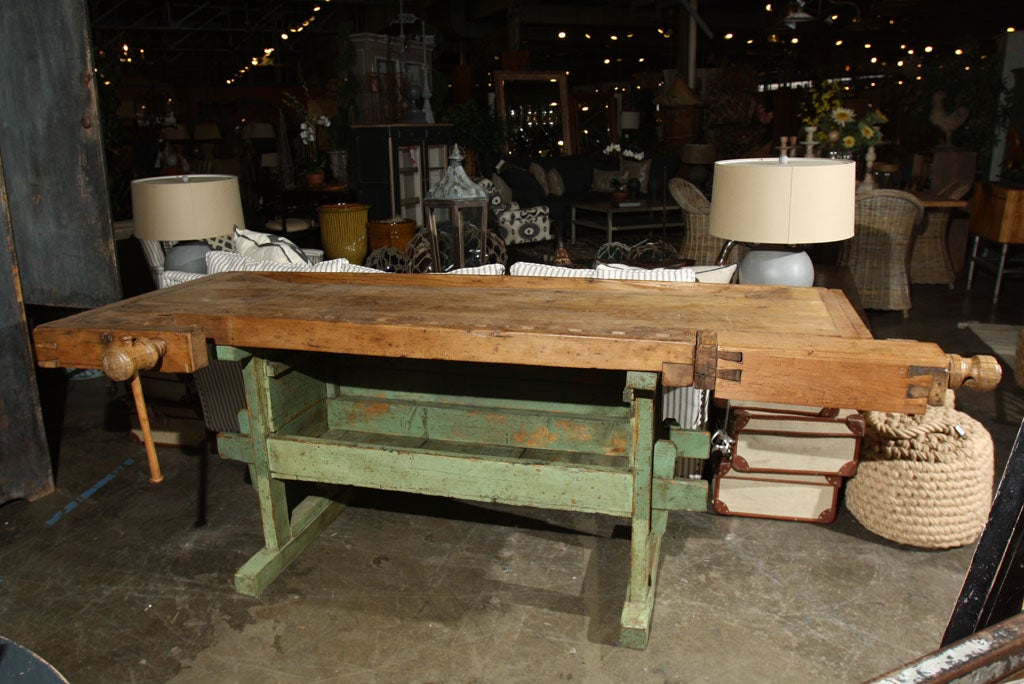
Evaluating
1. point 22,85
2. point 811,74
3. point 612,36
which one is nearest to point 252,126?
point 612,36

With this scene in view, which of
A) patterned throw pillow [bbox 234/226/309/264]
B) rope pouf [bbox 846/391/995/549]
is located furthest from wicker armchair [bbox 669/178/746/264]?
rope pouf [bbox 846/391/995/549]

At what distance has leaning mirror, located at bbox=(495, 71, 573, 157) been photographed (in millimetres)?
10547

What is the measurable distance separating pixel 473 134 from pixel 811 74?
7600mm

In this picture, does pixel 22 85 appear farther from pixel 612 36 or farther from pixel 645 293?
pixel 612 36

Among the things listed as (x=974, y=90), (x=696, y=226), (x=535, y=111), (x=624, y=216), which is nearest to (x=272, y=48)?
(x=535, y=111)

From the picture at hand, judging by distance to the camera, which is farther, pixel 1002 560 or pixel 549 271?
pixel 549 271

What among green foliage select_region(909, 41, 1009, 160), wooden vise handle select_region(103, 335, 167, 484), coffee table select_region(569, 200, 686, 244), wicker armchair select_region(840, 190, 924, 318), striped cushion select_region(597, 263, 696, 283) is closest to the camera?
wooden vise handle select_region(103, 335, 167, 484)

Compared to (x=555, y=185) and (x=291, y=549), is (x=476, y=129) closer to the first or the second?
(x=555, y=185)

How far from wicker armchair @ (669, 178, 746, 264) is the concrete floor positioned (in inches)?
142

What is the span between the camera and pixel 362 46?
7.78 m

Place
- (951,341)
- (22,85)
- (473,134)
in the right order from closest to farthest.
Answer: (22,85)
(951,341)
(473,134)

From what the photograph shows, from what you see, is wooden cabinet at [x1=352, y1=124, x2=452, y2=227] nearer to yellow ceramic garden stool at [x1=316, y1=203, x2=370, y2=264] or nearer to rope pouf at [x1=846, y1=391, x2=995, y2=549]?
yellow ceramic garden stool at [x1=316, y1=203, x2=370, y2=264]

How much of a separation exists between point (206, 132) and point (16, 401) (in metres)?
12.8

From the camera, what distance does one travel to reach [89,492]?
3305 millimetres
